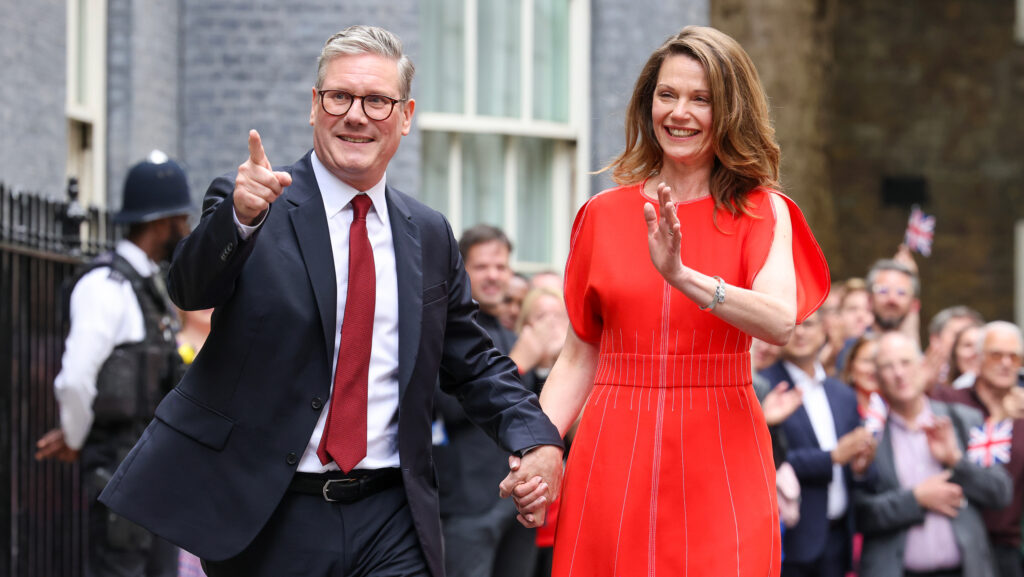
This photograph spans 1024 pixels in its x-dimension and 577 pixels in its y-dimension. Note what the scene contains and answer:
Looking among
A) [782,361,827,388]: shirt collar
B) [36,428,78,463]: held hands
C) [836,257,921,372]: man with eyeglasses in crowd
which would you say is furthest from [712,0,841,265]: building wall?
[36,428,78,463]: held hands

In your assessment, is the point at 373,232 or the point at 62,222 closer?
the point at 373,232

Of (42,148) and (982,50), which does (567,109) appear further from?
(982,50)

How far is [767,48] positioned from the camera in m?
18.8

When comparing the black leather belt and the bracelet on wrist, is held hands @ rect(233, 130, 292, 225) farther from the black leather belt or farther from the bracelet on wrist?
the bracelet on wrist

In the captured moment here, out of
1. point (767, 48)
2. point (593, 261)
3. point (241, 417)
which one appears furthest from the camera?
point (767, 48)

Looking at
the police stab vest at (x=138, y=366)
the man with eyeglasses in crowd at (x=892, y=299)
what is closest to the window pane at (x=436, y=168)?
the man with eyeglasses in crowd at (x=892, y=299)

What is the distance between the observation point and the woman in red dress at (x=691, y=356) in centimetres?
443

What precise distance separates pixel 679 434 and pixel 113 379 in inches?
145

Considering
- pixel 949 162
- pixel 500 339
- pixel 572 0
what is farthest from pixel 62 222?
pixel 949 162

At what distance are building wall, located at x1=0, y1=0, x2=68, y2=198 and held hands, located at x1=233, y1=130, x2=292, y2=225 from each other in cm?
554

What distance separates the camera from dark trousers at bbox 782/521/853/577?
8.05m

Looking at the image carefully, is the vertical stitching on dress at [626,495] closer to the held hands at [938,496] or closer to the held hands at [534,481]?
the held hands at [534,481]

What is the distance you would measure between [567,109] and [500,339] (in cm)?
451

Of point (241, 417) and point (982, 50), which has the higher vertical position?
point (982, 50)
